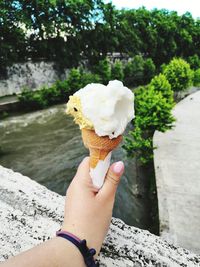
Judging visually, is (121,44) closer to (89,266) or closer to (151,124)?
(151,124)

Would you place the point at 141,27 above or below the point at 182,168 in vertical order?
above

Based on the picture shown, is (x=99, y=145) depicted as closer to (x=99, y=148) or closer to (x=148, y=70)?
(x=99, y=148)

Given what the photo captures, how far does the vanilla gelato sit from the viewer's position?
4.60ft

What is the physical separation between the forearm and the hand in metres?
0.07

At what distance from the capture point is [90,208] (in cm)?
116

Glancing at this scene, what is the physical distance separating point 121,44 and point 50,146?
18674mm

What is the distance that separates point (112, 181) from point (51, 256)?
410mm

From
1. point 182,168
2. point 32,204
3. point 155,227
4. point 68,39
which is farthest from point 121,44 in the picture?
point 32,204

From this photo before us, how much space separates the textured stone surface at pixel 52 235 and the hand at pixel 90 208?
0.75 feet

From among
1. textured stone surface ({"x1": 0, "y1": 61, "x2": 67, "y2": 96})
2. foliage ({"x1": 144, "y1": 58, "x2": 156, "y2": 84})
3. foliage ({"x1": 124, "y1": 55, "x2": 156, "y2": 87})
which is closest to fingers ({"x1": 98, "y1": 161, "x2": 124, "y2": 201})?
textured stone surface ({"x1": 0, "y1": 61, "x2": 67, "y2": 96})

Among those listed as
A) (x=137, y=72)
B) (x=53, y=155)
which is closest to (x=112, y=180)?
(x=53, y=155)

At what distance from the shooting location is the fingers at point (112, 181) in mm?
1214

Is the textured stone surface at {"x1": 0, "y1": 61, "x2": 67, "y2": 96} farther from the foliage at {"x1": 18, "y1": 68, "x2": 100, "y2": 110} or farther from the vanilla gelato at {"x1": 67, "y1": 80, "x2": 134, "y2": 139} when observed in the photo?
the vanilla gelato at {"x1": 67, "y1": 80, "x2": 134, "y2": 139}

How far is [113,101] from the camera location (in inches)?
56.2
